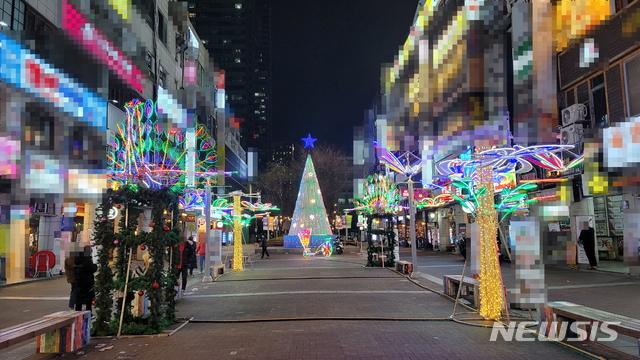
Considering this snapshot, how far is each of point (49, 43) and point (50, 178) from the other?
19.5 ft

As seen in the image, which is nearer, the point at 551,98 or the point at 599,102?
the point at 599,102

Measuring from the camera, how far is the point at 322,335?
741cm

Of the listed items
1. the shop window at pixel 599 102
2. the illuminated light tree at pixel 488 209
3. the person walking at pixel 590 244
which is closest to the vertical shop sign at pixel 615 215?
the person walking at pixel 590 244

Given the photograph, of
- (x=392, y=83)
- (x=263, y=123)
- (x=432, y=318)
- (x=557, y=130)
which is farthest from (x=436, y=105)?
(x=263, y=123)

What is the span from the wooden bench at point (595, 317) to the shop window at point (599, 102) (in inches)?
480

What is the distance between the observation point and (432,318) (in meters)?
8.66

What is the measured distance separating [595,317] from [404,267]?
11.4m

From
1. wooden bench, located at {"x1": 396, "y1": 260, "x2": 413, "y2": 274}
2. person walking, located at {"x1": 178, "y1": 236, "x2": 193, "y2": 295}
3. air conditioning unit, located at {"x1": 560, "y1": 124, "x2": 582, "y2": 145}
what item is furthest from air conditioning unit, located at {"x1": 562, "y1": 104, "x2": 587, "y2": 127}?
person walking, located at {"x1": 178, "y1": 236, "x2": 193, "y2": 295}

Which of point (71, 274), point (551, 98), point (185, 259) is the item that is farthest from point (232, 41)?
point (71, 274)

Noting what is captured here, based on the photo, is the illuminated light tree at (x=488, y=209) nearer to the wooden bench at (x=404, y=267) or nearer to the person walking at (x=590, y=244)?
the wooden bench at (x=404, y=267)

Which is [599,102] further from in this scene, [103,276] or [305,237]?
[305,237]

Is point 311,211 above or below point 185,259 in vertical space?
above

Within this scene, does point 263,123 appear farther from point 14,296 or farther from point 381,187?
point 14,296

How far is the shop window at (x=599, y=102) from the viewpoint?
54.4 ft
